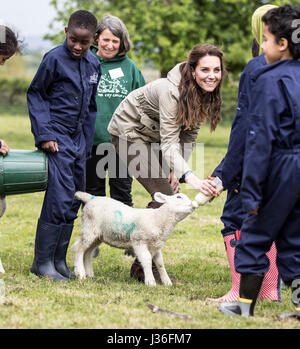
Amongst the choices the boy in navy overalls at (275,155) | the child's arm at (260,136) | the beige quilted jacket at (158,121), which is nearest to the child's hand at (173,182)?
the beige quilted jacket at (158,121)

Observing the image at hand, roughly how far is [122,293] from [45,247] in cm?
100

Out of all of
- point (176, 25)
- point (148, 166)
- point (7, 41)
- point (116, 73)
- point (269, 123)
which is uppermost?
point (176, 25)

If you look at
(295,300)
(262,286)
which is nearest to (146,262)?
(262,286)

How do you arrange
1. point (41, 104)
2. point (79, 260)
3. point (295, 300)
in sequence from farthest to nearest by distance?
point (79, 260), point (41, 104), point (295, 300)

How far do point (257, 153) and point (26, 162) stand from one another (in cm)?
208

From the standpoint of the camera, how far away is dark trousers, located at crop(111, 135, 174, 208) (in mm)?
5508

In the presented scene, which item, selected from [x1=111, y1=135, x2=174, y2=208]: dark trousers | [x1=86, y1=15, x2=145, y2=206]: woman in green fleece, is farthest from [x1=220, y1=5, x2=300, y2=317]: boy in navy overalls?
[x1=86, y1=15, x2=145, y2=206]: woman in green fleece

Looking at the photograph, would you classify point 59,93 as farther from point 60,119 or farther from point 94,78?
point 94,78

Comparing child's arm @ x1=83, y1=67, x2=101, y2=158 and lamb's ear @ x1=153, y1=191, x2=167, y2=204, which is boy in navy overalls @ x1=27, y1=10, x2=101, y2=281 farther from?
lamb's ear @ x1=153, y1=191, x2=167, y2=204

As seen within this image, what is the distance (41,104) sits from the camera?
5.29m
